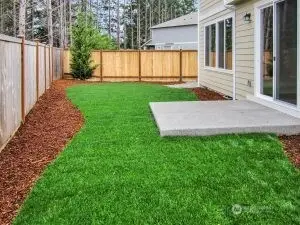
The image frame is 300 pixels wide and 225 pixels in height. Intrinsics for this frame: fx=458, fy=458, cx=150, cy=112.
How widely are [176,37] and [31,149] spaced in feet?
102

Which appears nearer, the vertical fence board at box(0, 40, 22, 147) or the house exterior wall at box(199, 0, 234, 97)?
the vertical fence board at box(0, 40, 22, 147)

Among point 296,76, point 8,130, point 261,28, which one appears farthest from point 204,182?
point 261,28

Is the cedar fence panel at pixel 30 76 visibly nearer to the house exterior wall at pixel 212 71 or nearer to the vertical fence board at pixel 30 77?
the vertical fence board at pixel 30 77

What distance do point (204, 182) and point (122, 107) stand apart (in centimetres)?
594

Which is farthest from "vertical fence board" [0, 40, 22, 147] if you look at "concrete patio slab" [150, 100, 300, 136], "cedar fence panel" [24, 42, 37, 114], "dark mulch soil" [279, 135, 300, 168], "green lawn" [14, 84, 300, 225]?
"dark mulch soil" [279, 135, 300, 168]

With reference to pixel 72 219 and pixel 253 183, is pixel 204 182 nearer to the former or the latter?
pixel 253 183

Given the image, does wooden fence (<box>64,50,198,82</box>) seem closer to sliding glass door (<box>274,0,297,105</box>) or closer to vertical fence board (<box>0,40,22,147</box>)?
sliding glass door (<box>274,0,297,105</box>)

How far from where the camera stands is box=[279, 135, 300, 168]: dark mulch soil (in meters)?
5.28

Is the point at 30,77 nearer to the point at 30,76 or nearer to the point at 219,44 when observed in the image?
the point at 30,76

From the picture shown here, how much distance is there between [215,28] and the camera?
43.8ft

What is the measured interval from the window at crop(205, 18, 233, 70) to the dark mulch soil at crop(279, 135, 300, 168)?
5588mm

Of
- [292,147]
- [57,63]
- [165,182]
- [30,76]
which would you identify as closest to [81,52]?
[57,63]

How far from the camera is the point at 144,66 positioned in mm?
21516

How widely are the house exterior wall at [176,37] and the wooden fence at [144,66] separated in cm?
1357
